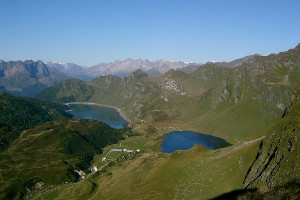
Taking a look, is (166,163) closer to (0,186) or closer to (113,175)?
(113,175)

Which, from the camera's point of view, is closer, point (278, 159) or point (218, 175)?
point (278, 159)

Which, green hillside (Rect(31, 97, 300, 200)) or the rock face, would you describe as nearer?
the rock face

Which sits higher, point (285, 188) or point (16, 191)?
point (285, 188)

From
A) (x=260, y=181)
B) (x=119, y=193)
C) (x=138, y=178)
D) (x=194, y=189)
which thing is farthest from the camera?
(x=138, y=178)

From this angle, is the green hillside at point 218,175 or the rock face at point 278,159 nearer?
the rock face at point 278,159

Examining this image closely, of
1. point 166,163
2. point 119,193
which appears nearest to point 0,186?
point 119,193

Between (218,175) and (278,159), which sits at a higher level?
(278,159)

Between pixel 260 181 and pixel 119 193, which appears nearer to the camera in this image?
pixel 260 181

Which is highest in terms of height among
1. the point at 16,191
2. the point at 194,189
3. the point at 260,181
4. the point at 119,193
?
the point at 260,181
